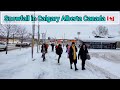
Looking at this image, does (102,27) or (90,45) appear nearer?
(90,45)

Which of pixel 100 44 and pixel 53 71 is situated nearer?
pixel 53 71

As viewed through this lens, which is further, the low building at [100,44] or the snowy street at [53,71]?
the low building at [100,44]

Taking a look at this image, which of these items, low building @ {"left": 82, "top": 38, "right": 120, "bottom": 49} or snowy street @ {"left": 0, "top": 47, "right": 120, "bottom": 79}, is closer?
snowy street @ {"left": 0, "top": 47, "right": 120, "bottom": 79}

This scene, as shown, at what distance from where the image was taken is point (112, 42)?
6066 centimetres

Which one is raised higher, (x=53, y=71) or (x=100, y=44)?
(x=100, y=44)
